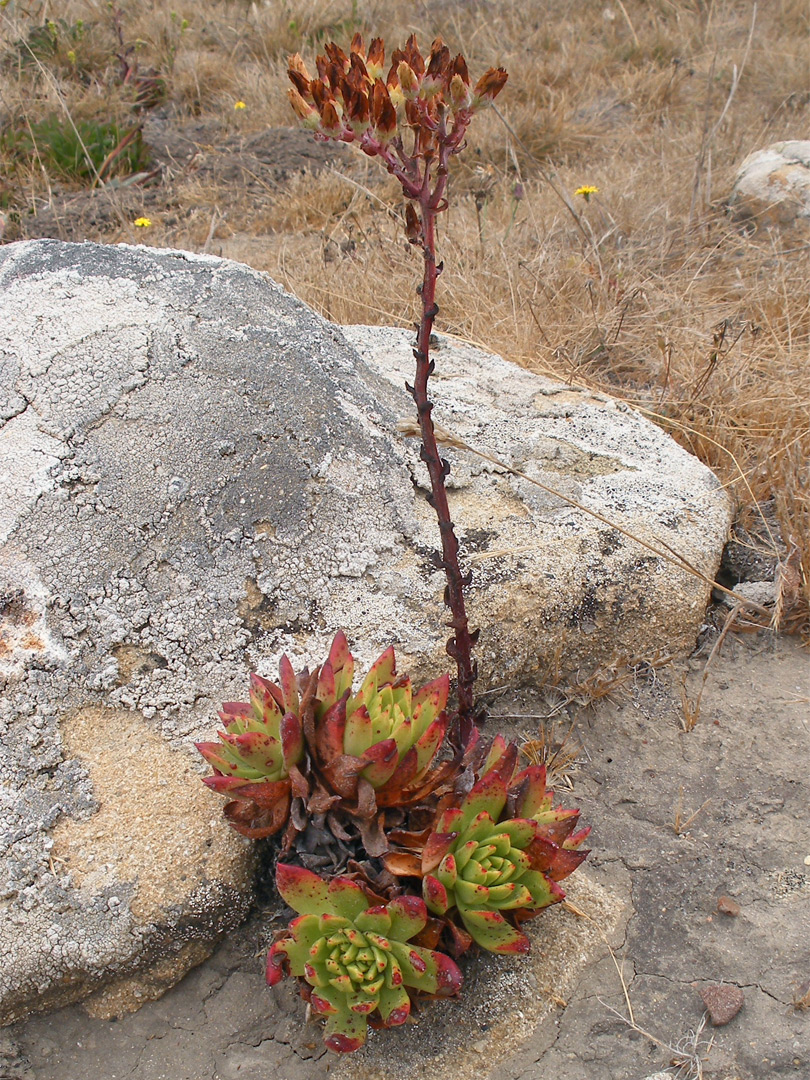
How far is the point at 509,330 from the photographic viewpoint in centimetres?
403

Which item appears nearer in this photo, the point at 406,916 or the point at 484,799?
the point at 406,916

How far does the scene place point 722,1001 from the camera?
1.81 m

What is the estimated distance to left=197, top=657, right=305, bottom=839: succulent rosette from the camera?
5.92 ft

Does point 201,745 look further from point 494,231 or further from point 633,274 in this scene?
point 494,231

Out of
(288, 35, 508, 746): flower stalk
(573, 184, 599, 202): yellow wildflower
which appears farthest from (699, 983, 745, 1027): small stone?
(573, 184, 599, 202): yellow wildflower

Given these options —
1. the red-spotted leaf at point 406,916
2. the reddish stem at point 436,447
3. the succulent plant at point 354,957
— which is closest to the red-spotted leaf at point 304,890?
the succulent plant at point 354,957

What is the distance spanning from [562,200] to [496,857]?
413 cm

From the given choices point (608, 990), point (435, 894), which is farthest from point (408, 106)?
point (608, 990)

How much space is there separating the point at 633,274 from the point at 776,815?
3.02m

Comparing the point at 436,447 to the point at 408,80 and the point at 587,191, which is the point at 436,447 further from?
the point at 587,191

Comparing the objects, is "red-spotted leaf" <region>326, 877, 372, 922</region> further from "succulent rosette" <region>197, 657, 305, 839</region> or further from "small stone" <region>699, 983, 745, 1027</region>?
Answer: "small stone" <region>699, 983, 745, 1027</region>

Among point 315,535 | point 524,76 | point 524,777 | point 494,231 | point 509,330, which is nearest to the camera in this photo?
point 524,777

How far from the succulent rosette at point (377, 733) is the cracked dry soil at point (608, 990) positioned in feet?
1.34

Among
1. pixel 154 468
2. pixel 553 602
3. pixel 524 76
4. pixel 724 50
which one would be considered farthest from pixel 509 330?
pixel 724 50
